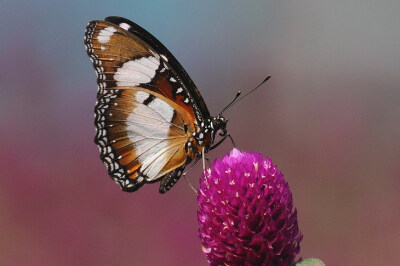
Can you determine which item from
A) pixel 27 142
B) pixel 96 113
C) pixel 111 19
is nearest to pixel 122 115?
pixel 96 113

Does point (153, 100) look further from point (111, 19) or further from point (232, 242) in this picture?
point (232, 242)

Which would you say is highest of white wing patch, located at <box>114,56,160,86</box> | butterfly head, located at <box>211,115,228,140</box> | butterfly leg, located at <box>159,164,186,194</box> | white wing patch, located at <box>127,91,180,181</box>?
white wing patch, located at <box>114,56,160,86</box>

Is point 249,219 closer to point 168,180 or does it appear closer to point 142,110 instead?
point 168,180

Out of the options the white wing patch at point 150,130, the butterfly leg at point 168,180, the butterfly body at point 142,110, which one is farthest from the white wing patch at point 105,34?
the butterfly leg at point 168,180

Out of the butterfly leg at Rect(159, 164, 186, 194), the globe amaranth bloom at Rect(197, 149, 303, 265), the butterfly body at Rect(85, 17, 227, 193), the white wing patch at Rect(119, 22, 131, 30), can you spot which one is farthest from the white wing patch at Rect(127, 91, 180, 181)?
the globe amaranth bloom at Rect(197, 149, 303, 265)

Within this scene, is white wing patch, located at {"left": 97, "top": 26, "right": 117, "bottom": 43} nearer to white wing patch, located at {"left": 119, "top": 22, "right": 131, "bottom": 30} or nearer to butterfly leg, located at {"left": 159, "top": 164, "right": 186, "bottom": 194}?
white wing patch, located at {"left": 119, "top": 22, "right": 131, "bottom": 30}

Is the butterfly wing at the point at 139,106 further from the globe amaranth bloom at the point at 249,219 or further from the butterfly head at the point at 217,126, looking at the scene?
the globe amaranth bloom at the point at 249,219

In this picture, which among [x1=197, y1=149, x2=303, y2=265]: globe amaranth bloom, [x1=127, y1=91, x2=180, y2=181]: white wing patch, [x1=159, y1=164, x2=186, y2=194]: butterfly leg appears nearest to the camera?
[x1=197, y1=149, x2=303, y2=265]: globe amaranth bloom

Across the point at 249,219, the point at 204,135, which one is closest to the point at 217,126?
the point at 204,135
